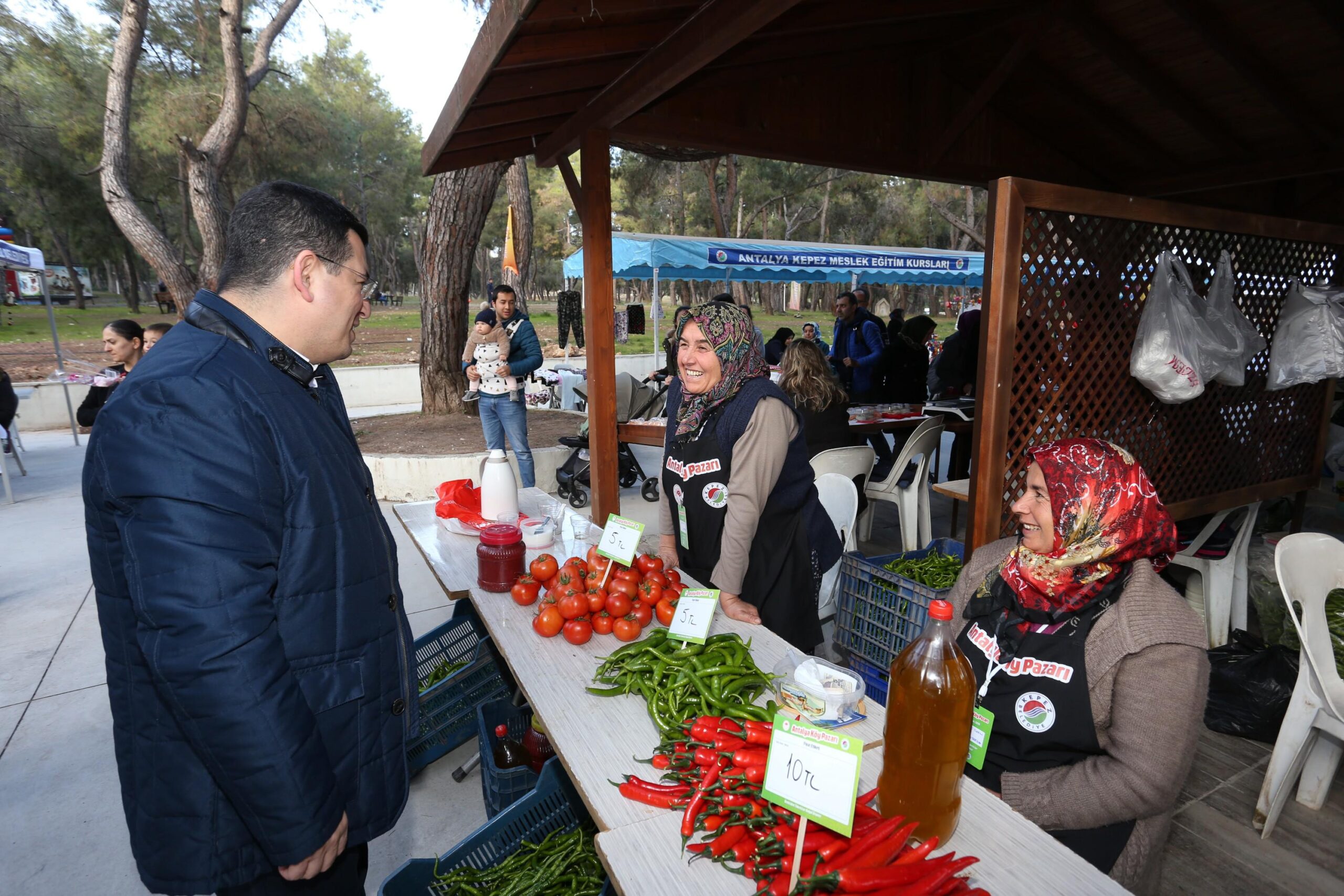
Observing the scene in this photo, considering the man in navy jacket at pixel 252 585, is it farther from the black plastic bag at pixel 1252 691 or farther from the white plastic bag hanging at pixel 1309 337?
the white plastic bag hanging at pixel 1309 337

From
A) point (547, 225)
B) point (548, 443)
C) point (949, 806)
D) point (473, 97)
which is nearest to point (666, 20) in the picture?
point (473, 97)

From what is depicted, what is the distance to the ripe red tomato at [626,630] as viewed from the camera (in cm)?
206

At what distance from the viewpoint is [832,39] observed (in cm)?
455

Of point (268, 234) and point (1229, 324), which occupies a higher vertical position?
point (268, 234)

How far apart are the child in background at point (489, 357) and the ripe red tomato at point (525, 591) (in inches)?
168

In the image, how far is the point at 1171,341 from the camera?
3299mm

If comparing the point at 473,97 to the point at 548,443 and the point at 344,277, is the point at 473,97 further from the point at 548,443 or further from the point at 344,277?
the point at 548,443

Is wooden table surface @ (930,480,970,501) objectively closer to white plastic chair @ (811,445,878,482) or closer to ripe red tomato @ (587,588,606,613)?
white plastic chair @ (811,445,878,482)

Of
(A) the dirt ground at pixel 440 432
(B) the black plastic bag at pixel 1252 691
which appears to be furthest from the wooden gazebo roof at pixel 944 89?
(B) the black plastic bag at pixel 1252 691

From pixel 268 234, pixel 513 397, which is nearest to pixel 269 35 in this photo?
pixel 513 397

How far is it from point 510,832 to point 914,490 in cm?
406

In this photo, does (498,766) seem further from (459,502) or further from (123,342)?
(123,342)

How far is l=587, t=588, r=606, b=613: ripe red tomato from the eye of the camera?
6.98 ft

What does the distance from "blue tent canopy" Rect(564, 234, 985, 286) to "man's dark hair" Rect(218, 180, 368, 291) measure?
7.01 m
